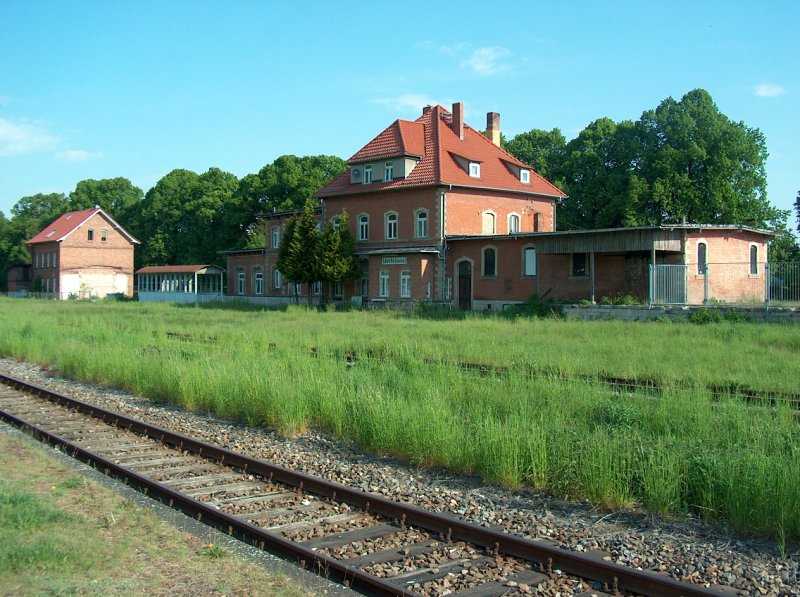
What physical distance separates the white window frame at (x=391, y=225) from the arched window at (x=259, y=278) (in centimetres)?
1596

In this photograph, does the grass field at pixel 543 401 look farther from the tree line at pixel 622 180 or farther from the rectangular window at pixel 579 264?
the tree line at pixel 622 180

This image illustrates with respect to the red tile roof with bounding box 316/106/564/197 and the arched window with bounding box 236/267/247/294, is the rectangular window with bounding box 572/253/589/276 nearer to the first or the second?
the red tile roof with bounding box 316/106/564/197

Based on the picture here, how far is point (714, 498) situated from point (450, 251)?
1431 inches

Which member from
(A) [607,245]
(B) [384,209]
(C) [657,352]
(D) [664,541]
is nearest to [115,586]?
(D) [664,541]

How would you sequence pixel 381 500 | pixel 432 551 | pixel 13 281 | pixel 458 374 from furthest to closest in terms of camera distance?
pixel 13 281, pixel 458 374, pixel 381 500, pixel 432 551

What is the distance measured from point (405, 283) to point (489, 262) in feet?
17.7

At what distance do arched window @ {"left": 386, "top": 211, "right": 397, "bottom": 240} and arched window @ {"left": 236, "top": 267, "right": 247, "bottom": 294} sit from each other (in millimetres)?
18516

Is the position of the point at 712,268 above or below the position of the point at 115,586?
above

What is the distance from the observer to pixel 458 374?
13.3m

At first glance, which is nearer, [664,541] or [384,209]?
[664,541]

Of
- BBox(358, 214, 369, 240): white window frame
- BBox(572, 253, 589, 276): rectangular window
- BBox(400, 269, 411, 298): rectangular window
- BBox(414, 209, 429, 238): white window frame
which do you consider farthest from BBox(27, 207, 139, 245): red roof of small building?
BBox(572, 253, 589, 276): rectangular window

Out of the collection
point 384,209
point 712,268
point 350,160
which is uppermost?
point 350,160

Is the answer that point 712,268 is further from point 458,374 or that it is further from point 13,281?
point 13,281

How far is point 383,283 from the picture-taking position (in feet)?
147
